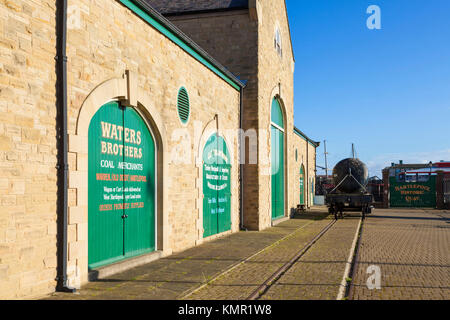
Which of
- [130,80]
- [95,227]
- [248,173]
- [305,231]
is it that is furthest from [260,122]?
[95,227]

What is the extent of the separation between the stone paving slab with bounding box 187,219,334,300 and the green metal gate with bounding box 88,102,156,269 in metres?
2.08

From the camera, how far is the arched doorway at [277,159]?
19094 mm

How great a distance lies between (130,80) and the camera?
8297 mm

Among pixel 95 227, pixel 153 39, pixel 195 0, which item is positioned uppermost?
pixel 195 0

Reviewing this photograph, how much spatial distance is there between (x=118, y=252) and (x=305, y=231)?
890cm

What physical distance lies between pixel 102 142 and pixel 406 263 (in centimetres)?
661

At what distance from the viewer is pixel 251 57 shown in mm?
16234

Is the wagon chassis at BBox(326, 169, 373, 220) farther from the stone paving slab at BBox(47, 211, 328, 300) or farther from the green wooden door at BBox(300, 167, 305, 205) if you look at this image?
the stone paving slab at BBox(47, 211, 328, 300)

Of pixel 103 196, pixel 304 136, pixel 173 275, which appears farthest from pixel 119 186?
pixel 304 136

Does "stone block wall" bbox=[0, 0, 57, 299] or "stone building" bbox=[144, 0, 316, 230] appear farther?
"stone building" bbox=[144, 0, 316, 230]

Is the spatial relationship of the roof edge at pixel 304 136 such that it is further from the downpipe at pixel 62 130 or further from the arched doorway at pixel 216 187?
the downpipe at pixel 62 130

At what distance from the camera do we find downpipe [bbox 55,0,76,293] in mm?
6438

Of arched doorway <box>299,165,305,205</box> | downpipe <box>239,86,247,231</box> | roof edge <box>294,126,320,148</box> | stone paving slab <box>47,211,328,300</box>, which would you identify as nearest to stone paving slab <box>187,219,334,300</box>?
stone paving slab <box>47,211,328,300</box>
